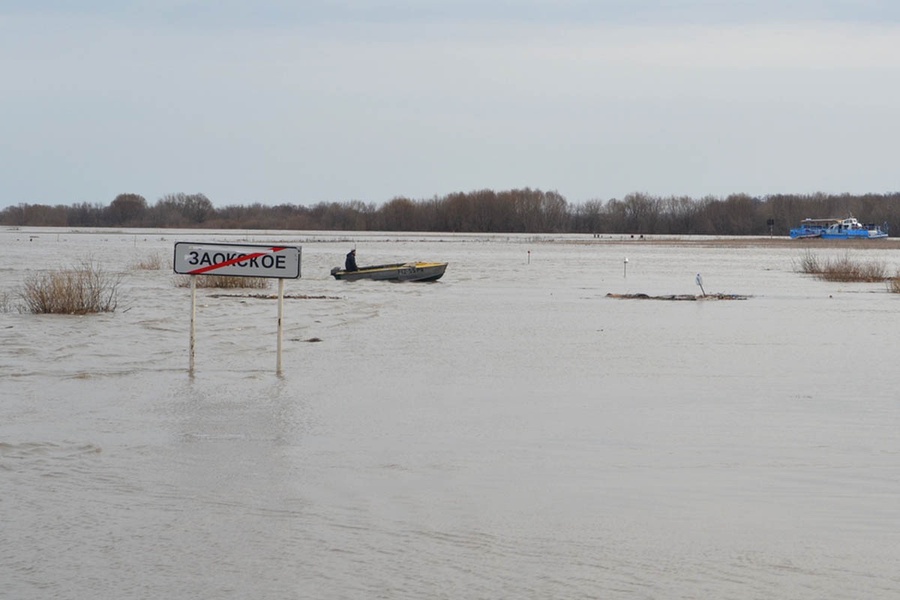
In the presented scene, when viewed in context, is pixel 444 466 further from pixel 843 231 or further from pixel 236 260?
pixel 843 231

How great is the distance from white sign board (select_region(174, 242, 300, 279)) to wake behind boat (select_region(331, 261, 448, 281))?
2724 centimetres

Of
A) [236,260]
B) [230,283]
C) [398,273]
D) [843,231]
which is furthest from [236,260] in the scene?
[843,231]

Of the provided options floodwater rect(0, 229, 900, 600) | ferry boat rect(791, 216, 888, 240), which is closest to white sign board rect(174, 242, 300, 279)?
floodwater rect(0, 229, 900, 600)

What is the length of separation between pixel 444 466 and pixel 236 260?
5900 mm

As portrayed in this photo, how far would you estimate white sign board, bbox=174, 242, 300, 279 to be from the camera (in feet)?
46.8

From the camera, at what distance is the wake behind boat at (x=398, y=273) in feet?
137

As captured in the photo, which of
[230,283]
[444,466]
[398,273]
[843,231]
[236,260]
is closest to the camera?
[444,466]

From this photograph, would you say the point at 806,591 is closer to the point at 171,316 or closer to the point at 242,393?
the point at 242,393

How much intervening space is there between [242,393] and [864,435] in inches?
258

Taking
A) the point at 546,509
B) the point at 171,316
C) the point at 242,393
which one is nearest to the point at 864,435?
the point at 546,509

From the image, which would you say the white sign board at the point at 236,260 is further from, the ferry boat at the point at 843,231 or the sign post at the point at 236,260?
the ferry boat at the point at 843,231

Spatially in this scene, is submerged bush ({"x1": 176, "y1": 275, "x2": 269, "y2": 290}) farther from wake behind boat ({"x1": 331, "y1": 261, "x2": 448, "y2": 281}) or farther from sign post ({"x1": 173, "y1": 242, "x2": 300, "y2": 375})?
sign post ({"x1": 173, "y1": 242, "x2": 300, "y2": 375})

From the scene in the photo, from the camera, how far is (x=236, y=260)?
14.3m

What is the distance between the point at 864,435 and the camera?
10727mm
